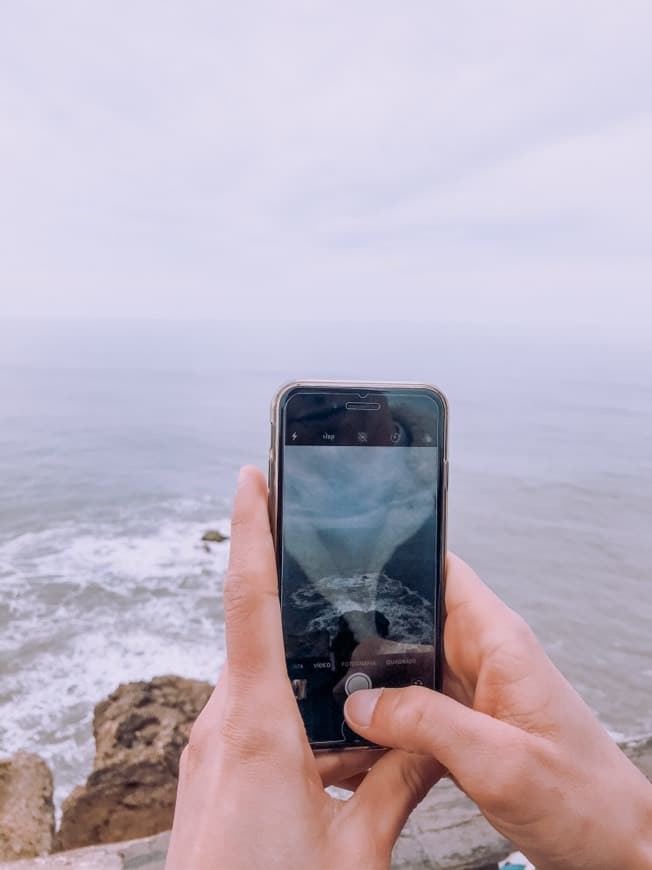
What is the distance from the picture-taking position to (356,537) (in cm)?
215

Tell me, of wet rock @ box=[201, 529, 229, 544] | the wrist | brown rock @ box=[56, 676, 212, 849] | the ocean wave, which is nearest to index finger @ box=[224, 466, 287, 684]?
the ocean wave

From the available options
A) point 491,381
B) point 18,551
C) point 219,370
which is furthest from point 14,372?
point 18,551

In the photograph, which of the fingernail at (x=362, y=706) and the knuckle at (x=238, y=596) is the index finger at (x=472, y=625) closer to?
the fingernail at (x=362, y=706)

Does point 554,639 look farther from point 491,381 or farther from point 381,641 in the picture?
point 491,381

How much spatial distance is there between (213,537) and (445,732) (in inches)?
830

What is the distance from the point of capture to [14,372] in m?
88.6

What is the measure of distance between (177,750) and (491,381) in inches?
3315

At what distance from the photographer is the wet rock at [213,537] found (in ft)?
71.8

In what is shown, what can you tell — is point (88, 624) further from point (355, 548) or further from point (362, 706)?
point (362, 706)

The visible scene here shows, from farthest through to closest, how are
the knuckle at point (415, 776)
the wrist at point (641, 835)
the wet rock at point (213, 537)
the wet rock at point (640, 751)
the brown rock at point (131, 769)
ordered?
1. the wet rock at point (213, 537)
2. the brown rock at point (131, 769)
3. the wet rock at point (640, 751)
4. the knuckle at point (415, 776)
5. the wrist at point (641, 835)

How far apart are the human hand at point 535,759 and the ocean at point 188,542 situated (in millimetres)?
10386

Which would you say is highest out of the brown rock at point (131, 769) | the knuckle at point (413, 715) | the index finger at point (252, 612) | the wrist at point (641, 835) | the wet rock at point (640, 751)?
the index finger at point (252, 612)

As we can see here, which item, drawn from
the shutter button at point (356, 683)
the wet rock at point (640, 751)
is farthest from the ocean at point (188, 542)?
the shutter button at point (356, 683)

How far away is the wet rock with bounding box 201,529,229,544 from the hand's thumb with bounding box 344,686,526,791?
67.3 ft
